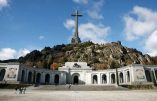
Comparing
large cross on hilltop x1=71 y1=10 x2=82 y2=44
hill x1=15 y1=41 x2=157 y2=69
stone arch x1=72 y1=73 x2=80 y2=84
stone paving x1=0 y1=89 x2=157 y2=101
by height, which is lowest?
stone paving x1=0 y1=89 x2=157 y2=101

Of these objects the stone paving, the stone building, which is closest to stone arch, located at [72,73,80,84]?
the stone building

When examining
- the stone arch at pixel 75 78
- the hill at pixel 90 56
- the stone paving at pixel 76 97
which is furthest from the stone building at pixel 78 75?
the stone paving at pixel 76 97

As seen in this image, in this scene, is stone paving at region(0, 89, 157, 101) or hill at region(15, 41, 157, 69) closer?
stone paving at region(0, 89, 157, 101)

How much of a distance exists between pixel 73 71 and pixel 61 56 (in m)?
38.4

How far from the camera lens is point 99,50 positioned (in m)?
110

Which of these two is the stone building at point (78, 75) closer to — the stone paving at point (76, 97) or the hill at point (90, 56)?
the hill at point (90, 56)

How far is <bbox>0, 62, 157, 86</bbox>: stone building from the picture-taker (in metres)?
54.9

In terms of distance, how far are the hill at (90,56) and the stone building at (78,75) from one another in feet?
76.5

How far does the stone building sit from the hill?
23.3 metres

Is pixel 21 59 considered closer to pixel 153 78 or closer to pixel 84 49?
pixel 84 49

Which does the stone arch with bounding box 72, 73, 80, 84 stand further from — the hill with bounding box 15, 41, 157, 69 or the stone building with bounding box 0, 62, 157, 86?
the hill with bounding box 15, 41, 157, 69

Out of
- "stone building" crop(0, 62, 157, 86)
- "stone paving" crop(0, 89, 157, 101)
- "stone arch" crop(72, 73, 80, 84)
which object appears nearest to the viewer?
"stone paving" crop(0, 89, 157, 101)

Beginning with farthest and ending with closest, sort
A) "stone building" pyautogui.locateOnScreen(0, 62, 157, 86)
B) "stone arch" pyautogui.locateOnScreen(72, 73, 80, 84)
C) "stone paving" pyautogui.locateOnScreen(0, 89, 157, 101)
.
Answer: "stone arch" pyautogui.locateOnScreen(72, 73, 80, 84), "stone building" pyautogui.locateOnScreen(0, 62, 157, 86), "stone paving" pyautogui.locateOnScreen(0, 89, 157, 101)

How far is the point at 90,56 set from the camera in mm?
103438
